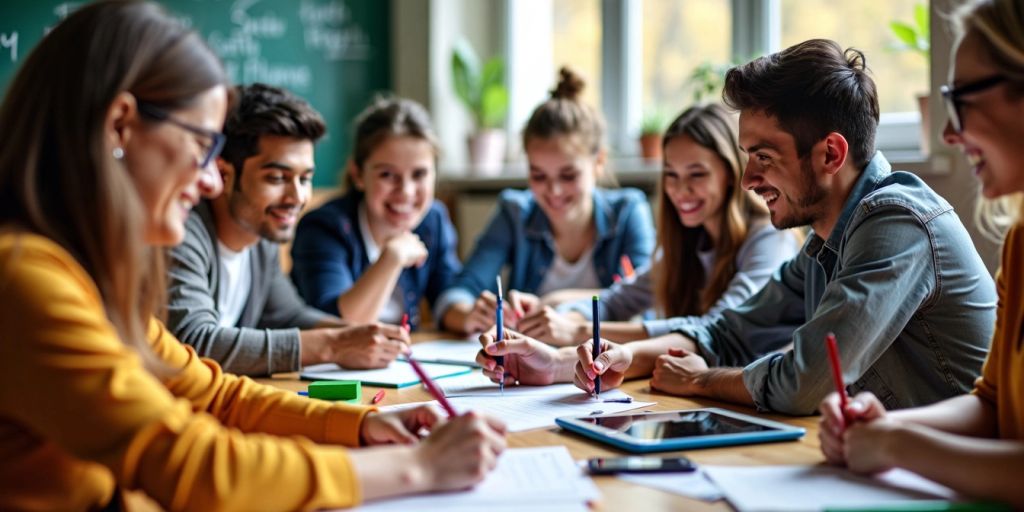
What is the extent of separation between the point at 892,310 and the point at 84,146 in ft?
3.41

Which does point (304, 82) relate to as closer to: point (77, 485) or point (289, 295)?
point (289, 295)

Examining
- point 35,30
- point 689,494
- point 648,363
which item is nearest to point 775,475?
point 689,494

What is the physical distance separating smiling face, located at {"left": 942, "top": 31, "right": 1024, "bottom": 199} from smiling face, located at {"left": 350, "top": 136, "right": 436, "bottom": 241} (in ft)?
5.62

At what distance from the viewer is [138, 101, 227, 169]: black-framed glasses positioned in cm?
100

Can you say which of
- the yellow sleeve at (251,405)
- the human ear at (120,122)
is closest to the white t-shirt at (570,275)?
the yellow sleeve at (251,405)

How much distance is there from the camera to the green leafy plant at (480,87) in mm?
3879

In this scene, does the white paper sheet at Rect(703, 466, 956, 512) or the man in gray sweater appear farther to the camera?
the man in gray sweater

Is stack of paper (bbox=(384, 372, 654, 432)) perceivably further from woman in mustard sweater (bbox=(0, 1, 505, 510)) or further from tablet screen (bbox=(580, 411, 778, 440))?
woman in mustard sweater (bbox=(0, 1, 505, 510))

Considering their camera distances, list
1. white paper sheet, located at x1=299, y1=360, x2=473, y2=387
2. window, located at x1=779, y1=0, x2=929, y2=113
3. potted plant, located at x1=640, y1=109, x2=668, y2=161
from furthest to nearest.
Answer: potted plant, located at x1=640, y1=109, x2=668, y2=161 → window, located at x1=779, y1=0, x2=929, y2=113 → white paper sheet, located at x1=299, y1=360, x2=473, y2=387

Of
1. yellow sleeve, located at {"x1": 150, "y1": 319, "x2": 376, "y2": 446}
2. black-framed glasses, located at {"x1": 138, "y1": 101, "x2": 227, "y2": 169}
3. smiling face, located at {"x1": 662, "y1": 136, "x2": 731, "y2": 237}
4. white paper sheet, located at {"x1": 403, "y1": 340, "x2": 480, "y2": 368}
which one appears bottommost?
white paper sheet, located at {"x1": 403, "y1": 340, "x2": 480, "y2": 368}

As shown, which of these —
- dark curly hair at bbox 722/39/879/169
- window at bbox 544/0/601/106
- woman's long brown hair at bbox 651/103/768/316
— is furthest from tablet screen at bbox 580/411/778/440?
window at bbox 544/0/601/106

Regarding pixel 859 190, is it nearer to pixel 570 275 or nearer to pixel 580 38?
pixel 570 275

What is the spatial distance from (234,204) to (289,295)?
309 mm

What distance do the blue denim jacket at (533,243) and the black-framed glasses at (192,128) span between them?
1.50 meters
